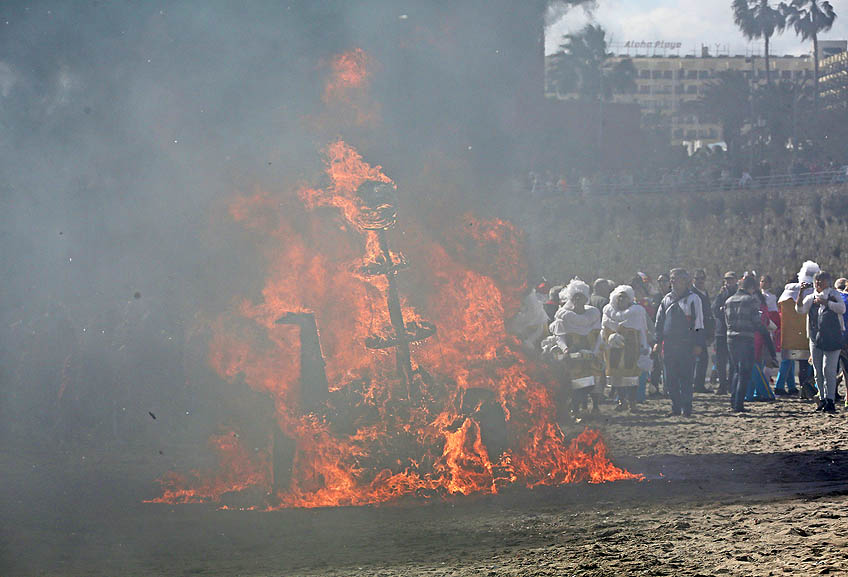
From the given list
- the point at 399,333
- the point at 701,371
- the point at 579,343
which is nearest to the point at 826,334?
the point at 701,371

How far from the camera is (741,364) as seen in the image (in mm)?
13352

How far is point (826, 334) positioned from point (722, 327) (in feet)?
9.18

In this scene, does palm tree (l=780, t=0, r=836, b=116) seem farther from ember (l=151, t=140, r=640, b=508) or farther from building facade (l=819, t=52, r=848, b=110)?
ember (l=151, t=140, r=640, b=508)

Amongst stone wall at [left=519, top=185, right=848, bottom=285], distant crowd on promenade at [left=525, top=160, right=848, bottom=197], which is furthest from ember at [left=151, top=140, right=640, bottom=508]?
stone wall at [left=519, top=185, right=848, bottom=285]

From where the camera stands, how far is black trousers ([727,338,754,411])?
43.8 feet

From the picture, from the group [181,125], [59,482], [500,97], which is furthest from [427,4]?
[59,482]

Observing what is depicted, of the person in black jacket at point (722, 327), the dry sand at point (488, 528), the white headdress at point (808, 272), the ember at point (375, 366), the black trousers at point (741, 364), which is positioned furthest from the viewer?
the person in black jacket at point (722, 327)

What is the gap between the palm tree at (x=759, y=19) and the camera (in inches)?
2847

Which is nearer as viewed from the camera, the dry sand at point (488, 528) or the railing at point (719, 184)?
the dry sand at point (488, 528)

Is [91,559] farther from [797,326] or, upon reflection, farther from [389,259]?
[797,326]

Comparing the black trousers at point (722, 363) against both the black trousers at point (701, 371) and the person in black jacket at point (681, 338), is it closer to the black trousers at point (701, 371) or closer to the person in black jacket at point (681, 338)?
the black trousers at point (701, 371)

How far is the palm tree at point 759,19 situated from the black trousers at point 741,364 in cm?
6419

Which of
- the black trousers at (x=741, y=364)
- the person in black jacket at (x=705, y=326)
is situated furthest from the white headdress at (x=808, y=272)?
the black trousers at (x=741, y=364)

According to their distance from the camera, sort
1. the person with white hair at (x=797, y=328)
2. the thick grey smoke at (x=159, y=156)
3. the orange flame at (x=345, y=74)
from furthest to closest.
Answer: the person with white hair at (x=797, y=328) < the thick grey smoke at (x=159, y=156) < the orange flame at (x=345, y=74)
